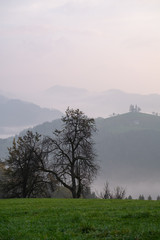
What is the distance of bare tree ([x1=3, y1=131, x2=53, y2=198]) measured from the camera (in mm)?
45906

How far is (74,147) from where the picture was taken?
1762 inches

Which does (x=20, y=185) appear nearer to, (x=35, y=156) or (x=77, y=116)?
(x=35, y=156)

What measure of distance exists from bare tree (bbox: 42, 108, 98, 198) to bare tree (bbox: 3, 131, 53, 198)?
6.65ft

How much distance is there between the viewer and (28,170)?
46.0 m

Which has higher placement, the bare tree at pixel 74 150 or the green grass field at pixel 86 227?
the bare tree at pixel 74 150

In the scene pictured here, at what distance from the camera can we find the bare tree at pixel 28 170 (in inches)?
1807

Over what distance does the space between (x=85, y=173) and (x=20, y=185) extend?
38.6 feet

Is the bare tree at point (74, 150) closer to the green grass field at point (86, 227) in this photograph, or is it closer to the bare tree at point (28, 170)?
the bare tree at point (28, 170)

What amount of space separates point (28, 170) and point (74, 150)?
25.4 feet

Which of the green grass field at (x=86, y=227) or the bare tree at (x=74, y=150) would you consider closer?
the green grass field at (x=86, y=227)

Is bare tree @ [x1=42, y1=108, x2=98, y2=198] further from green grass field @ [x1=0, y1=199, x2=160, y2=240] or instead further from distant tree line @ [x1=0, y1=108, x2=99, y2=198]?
green grass field @ [x1=0, y1=199, x2=160, y2=240]

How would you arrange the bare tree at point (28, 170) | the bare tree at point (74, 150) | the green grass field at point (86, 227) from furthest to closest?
1. the bare tree at point (28, 170)
2. the bare tree at point (74, 150)
3. the green grass field at point (86, 227)

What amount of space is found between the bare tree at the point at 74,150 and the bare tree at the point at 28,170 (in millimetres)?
2026

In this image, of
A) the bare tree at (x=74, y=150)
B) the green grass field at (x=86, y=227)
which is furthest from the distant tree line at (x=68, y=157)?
the green grass field at (x=86, y=227)
